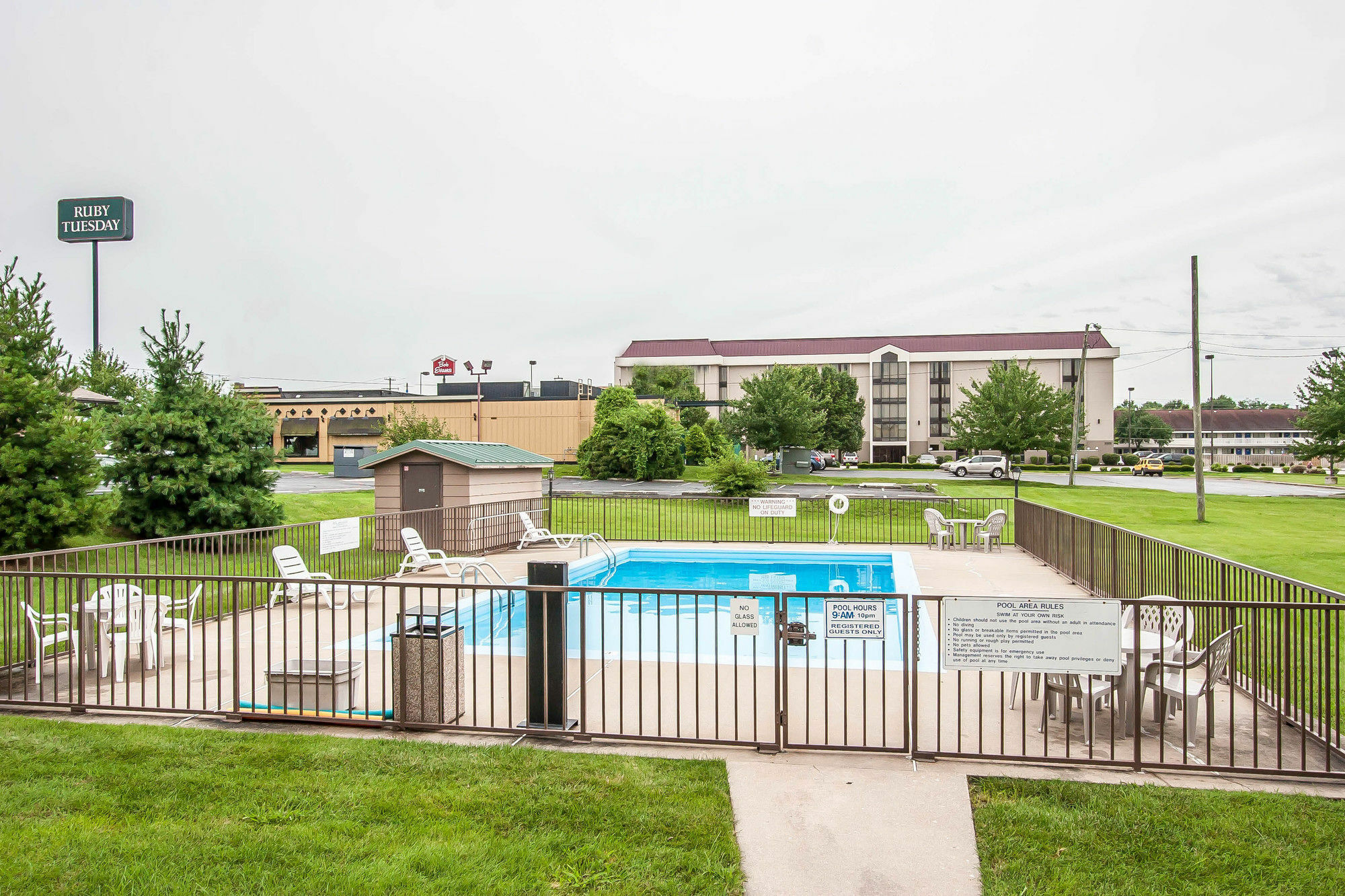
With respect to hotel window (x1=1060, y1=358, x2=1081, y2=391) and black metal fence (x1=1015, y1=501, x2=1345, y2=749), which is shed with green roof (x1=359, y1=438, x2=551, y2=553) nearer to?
black metal fence (x1=1015, y1=501, x2=1345, y2=749)

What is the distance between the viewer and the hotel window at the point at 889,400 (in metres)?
85.6

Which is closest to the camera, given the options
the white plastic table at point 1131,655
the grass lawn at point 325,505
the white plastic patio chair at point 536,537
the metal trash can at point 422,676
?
the metal trash can at point 422,676

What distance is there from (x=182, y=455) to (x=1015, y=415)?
140ft

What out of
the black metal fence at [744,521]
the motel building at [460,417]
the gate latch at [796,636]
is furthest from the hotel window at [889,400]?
the gate latch at [796,636]

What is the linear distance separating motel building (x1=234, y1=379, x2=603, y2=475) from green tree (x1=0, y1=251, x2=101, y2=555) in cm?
4078

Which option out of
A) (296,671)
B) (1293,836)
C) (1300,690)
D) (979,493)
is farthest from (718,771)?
(979,493)

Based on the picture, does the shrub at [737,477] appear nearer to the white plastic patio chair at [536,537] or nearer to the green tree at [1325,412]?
the white plastic patio chair at [536,537]

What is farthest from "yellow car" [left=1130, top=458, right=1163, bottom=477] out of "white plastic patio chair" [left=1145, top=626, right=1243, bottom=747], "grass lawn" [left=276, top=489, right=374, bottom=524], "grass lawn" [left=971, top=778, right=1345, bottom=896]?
"grass lawn" [left=971, top=778, right=1345, bottom=896]

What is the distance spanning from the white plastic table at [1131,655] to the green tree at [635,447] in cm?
3775

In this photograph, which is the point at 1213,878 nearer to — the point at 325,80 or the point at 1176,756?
the point at 1176,756

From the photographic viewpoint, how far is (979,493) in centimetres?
3666

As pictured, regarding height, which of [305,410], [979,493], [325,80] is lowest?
[979,493]

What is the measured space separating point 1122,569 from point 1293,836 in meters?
7.91

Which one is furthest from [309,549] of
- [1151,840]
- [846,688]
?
[1151,840]
